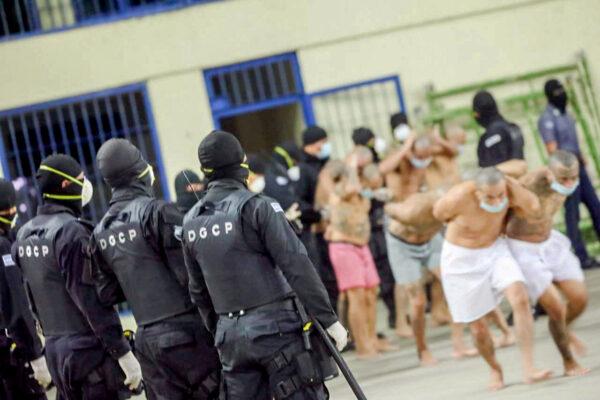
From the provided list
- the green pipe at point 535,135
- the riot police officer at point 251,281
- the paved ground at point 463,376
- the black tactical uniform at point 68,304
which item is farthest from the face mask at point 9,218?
the green pipe at point 535,135

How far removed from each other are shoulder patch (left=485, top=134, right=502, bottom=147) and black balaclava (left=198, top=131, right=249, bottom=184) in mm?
5693

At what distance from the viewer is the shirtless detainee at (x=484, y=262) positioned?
11.0 m

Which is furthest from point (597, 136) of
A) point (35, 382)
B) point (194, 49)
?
point (35, 382)

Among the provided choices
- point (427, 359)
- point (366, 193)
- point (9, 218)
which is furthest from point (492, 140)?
point (9, 218)

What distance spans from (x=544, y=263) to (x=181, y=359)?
351 centimetres

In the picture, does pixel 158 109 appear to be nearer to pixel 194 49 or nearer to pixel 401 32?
pixel 194 49

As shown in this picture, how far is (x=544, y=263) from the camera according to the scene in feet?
37.3

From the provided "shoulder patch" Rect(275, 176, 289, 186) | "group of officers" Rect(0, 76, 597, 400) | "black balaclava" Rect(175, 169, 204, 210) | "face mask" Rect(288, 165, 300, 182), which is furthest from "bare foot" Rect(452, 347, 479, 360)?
"face mask" Rect(288, 165, 300, 182)

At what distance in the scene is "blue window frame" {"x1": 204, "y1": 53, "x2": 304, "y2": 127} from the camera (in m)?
18.7

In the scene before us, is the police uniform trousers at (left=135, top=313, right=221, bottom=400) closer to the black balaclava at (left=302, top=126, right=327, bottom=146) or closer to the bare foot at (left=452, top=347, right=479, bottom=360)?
the bare foot at (left=452, top=347, right=479, bottom=360)

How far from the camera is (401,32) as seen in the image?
1889 centimetres

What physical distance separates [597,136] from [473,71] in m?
1.75

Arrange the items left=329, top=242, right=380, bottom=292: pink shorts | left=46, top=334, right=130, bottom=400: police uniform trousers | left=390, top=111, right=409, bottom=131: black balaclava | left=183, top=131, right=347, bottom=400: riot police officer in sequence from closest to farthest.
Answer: left=183, top=131, right=347, bottom=400: riot police officer, left=46, top=334, right=130, bottom=400: police uniform trousers, left=329, top=242, right=380, bottom=292: pink shorts, left=390, top=111, right=409, bottom=131: black balaclava

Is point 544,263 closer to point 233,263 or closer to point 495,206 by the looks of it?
point 495,206
